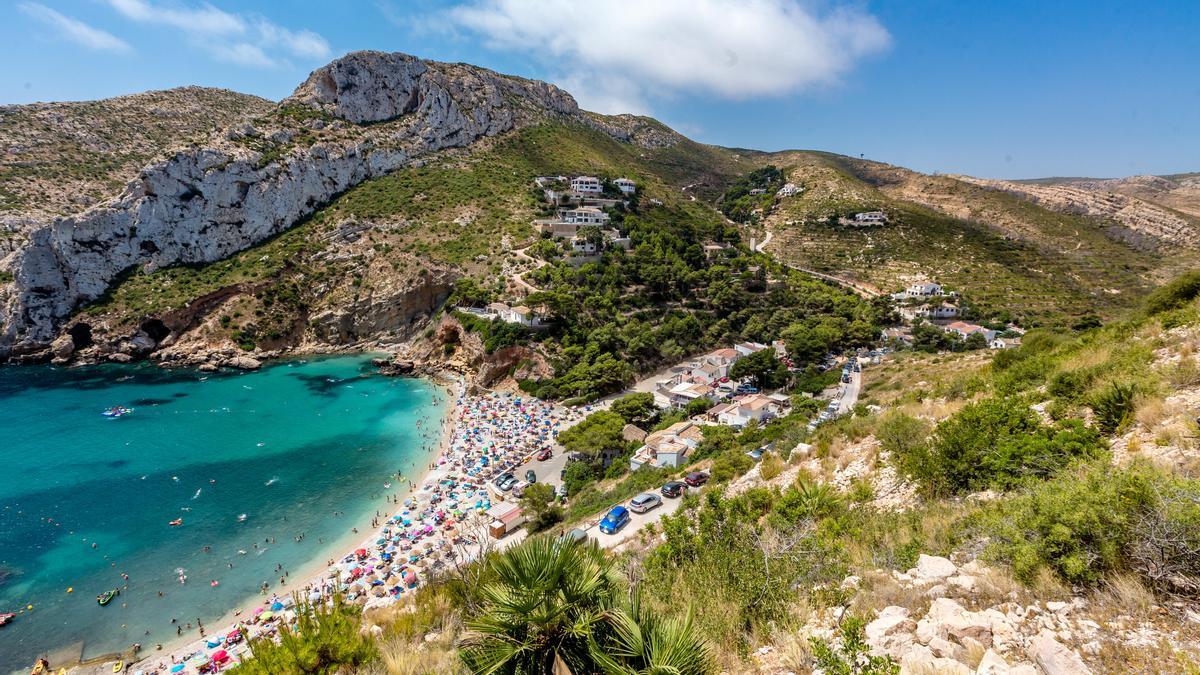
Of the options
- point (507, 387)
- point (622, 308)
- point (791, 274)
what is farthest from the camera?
point (791, 274)

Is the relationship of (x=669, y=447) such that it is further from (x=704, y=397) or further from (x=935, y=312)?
(x=935, y=312)

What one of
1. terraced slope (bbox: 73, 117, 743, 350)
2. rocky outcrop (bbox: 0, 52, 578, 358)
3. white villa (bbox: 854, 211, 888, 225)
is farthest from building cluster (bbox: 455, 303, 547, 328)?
white villa (bbox: 854, 211, 888, 225)

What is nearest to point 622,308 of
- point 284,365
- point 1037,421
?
point 284,365

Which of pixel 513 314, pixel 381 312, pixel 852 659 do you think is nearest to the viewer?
pixel 852 659

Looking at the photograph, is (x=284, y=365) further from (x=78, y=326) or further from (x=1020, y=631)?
(x=1020, y=631)

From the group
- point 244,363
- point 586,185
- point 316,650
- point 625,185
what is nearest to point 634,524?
point 316,650

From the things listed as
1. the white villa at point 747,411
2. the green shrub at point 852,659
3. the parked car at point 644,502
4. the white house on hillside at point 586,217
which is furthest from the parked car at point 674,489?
the white house on hillside at point 586,217

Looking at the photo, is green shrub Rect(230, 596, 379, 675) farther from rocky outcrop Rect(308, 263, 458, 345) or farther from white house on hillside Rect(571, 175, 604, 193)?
white house on hillside Rect(571, 175, 604, 193)
